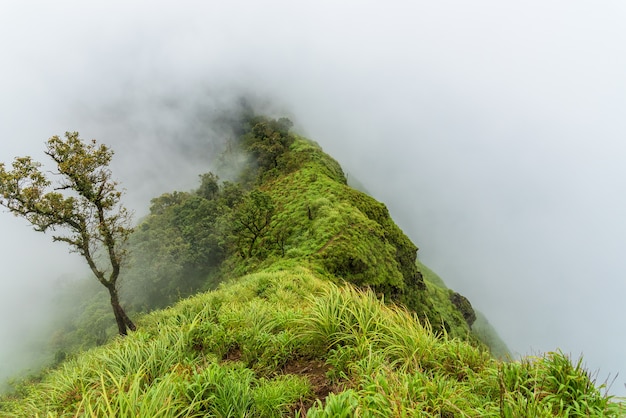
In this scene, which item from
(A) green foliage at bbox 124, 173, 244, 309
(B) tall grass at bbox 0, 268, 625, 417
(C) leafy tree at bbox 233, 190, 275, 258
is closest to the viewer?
(B) tall grass at bbox 0, 268, 625, 417

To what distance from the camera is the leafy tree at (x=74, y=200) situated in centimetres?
1644

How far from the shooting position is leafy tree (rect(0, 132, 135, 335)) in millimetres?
16438

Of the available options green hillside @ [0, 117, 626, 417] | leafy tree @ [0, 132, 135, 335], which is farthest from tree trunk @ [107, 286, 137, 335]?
green hillside @ [0, 117, 626, 417]

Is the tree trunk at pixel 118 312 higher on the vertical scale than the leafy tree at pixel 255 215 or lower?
lower

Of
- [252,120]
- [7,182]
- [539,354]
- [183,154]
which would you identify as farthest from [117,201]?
[183,154]

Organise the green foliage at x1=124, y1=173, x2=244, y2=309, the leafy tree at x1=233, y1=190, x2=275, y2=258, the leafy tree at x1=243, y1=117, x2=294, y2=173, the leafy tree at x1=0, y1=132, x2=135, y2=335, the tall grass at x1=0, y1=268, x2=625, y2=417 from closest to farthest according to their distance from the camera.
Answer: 1. the tall grass at x1=0, y1=268, x2=625, y2=417
2. the leafy tree at x1=0, y1=132, x2=135, y2=335
3. the leafy tree at x1=233, y1=190, x2=275, y2=258
4. the green foliage at x1=124, y1=173, x2=244, y2=309
5. the leafy tree at x1=243, y1=117, x2=294, y2=173

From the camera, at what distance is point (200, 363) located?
609 cm

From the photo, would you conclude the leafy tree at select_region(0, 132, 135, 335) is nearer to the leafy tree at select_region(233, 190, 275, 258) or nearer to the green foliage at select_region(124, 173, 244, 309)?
the leafy tree at select_region(233, 190, 275, 258)

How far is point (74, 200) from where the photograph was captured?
17672 mm

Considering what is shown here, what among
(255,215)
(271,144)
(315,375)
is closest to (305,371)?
Answer: (315,375)

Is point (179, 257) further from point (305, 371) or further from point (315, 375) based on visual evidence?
point (315, 375)

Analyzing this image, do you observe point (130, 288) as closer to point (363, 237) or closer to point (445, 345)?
point (363, 237)

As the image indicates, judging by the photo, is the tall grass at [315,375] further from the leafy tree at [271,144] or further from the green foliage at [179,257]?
the leafy tree at [271,144]

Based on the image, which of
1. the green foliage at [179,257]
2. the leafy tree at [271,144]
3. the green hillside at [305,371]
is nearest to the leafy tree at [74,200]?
the green hillside at [305,371]
